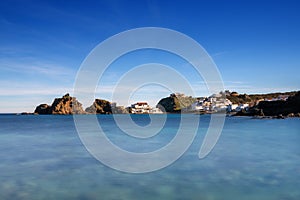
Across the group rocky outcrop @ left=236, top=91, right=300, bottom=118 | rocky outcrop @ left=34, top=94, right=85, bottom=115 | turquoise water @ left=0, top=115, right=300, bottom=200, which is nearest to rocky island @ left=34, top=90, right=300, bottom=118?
rocky outcrop @ left=34, top=94, right=85, bottom=115

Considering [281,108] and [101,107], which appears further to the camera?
[101,107]

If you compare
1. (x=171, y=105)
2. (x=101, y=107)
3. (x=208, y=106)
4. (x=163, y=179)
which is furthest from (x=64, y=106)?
(x=163, y=179)

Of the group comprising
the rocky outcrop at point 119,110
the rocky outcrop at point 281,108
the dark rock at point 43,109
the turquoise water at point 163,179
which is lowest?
the turquoise water at point 163,179

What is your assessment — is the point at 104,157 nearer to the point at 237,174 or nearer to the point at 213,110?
the point at 237,174

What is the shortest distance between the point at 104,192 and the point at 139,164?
13.9 ft

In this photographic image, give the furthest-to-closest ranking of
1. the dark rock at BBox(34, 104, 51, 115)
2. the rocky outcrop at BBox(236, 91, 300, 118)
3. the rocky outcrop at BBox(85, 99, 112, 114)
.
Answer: the dark rock at BBox(34, 104, 51, 115), the rocky outcrop at BBox(85, 99, 112, 114), the rocky outcrop at BBox(236, 91, 300, 118)

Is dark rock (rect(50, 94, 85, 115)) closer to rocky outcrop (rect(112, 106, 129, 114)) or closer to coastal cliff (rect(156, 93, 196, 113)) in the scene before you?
rocky outcrop (rect(112, 106, 129, 114))

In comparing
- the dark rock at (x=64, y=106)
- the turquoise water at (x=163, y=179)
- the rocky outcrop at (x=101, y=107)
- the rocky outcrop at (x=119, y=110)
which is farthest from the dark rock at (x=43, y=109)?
the turquoise water at (x=163, y=179)

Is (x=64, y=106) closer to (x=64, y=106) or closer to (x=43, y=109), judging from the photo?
(x=64, y=106)

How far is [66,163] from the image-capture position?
12.9 m

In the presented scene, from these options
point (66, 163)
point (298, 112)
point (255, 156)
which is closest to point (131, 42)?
point (66, 163)

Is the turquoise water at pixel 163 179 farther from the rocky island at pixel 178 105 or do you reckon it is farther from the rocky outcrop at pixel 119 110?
the rocky outcrop at pixel 119 110

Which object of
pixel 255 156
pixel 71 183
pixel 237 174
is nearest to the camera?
pixel 71 183

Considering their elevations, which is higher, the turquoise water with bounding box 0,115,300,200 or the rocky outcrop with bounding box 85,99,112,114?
the rocky outcrop with bounding box 85,99,112,114
